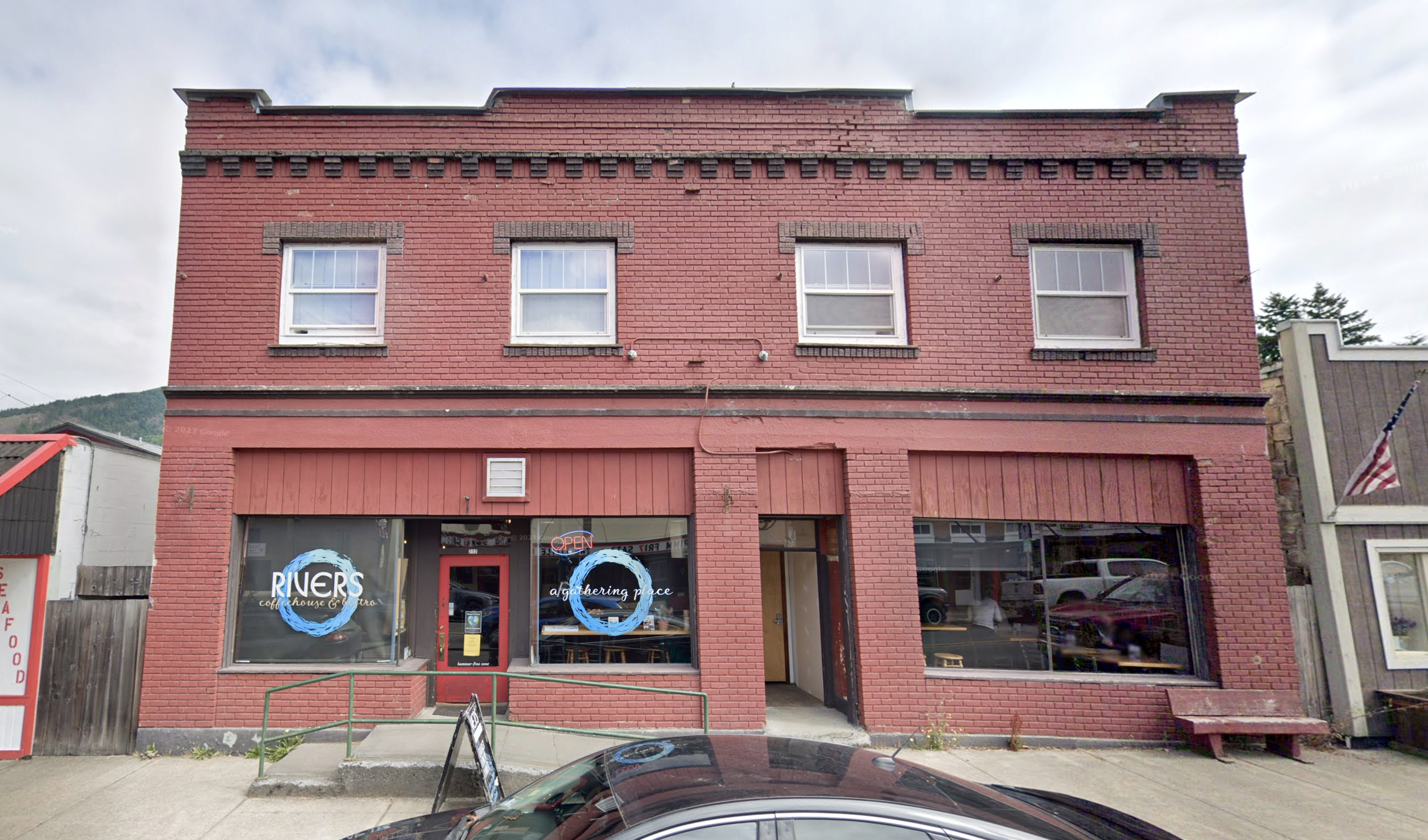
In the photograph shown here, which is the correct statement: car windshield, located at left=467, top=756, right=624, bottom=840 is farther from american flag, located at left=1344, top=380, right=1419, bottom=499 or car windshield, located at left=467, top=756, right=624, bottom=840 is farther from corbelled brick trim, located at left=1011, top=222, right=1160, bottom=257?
american flag, located at left=1344, top=380, right=1419, bottom=499

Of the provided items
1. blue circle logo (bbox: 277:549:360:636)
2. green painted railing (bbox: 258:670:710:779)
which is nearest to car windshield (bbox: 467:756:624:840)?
green painted railing (bbox: 258:670:710:779)

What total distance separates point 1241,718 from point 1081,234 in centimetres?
593

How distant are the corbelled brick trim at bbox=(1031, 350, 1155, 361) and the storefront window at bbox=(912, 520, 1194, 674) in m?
2.03

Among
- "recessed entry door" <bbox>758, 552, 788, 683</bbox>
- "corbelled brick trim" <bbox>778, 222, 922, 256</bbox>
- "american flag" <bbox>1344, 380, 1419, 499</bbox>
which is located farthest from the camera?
"recessed entry door" <bbox>758, 552, 788, 683</bbox>

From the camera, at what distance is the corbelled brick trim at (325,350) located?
8.99m

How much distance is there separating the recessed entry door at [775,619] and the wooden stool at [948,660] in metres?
2.59

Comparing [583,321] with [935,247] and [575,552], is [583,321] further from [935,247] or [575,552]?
[935,247]

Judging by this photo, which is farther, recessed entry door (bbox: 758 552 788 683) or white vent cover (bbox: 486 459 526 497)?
recessed entry door (bbox: 758 552 788 683)

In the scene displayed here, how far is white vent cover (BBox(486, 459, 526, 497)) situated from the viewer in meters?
8.88

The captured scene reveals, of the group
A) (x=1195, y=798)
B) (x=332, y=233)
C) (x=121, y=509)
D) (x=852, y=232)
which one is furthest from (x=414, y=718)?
(x=1195, y=798)

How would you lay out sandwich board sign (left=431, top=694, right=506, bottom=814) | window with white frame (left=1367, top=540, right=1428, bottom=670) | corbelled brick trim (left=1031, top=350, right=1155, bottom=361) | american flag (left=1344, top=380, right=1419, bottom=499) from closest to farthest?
sandwich board sign (left=431, top=694, right=506, bottom=814) < american flag (left=1344, top=380, right=1419, bottom=499) < window with white frame (left=1367, top=540, right=1428, bottom=670) < corbelled brick trim (left=1031, top=350, right=1155, bottom=361)

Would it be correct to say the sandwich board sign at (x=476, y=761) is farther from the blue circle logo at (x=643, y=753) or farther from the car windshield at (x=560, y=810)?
the blue circle logo at (x=643, y=753)

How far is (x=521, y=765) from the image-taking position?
6660 millimetres

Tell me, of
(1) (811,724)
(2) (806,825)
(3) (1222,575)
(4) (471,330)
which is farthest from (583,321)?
(3) (1222,575)
